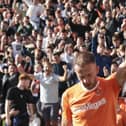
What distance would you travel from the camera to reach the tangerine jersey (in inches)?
202

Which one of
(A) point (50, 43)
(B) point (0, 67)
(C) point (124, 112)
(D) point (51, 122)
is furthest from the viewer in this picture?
(A) point (50, 43)

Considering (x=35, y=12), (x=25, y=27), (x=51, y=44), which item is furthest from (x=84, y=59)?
(x=35, y=12)

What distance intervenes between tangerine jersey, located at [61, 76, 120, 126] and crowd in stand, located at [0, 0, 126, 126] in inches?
104

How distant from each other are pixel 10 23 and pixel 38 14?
1009mm

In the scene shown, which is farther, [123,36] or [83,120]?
[123,36]

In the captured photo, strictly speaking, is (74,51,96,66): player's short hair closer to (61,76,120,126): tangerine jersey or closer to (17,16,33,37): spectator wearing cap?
(61,76,120,126): tangerine jersey

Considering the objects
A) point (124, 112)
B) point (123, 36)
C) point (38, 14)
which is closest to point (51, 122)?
point (123, 36)

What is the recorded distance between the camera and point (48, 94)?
11422 millimetres

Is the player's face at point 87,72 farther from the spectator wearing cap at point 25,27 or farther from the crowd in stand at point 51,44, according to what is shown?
the spectator wearing cap at point 25,27

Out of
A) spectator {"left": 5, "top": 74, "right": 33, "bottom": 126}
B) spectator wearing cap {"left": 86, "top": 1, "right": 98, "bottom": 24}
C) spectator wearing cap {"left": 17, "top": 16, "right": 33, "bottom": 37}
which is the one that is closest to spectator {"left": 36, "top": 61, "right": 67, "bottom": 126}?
spectator {"left": 5, "top": 74, "right": 33, "bottom": 126}

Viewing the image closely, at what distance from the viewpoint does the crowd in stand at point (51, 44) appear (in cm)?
1142

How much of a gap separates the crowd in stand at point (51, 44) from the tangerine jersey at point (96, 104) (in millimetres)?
2652

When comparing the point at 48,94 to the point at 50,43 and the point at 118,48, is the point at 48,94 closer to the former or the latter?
the point at 118,48

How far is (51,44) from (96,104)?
394 inches
